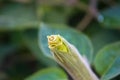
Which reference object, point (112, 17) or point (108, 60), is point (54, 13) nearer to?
point (112, 17)

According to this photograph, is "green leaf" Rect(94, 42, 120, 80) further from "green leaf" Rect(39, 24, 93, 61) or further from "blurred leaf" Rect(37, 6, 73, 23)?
"blurred leaf" Rect(37, 6, 73, 23)

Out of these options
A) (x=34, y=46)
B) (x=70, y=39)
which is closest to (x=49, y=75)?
(x=70, y=39)

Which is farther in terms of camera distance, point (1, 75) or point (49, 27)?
point (1, 75)

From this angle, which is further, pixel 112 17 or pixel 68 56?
pixel 112 17

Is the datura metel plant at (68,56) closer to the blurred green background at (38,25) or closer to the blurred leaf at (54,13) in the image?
the blurred green background at (38,25)

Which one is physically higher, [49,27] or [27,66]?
[49,27]

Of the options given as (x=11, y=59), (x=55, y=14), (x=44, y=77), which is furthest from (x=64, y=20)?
(x=44, y=77)

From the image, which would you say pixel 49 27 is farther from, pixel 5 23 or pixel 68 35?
pixel 5 23
